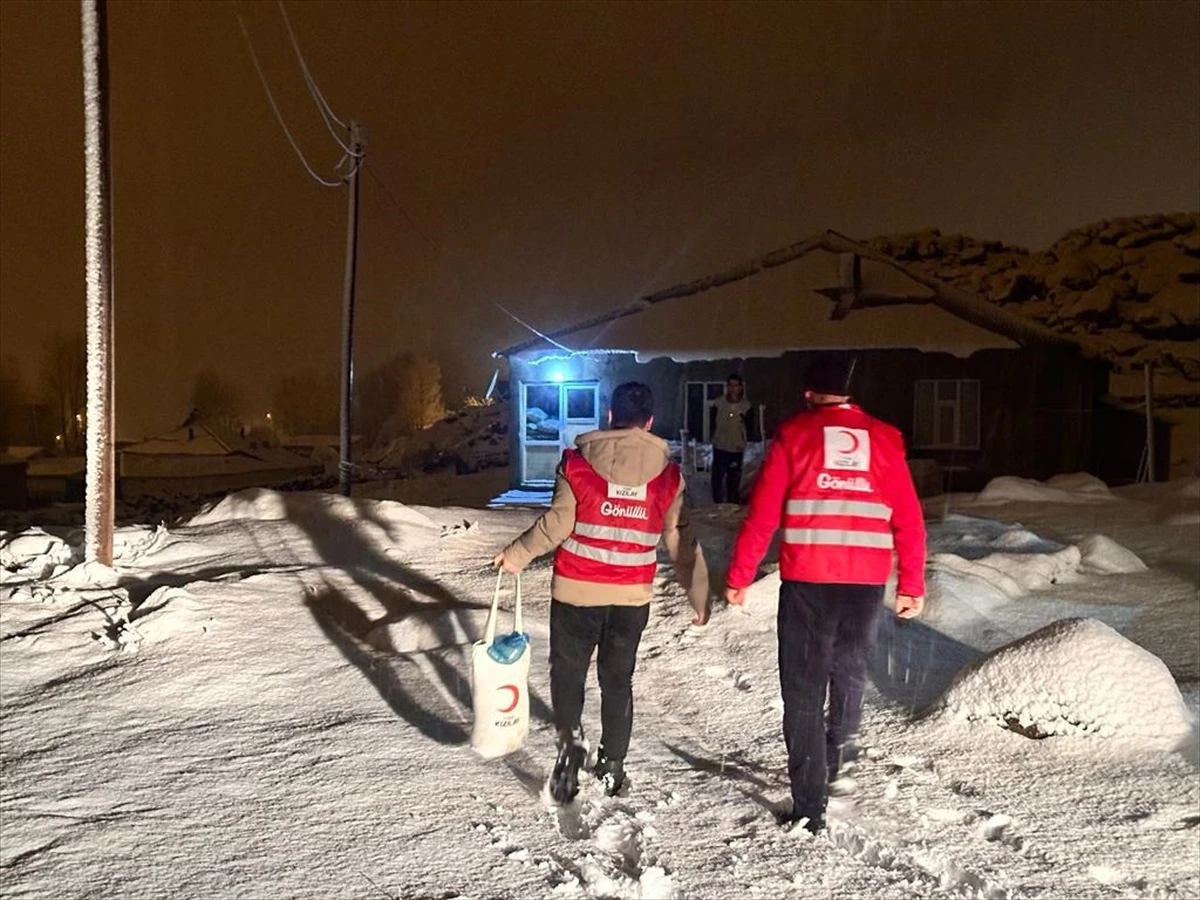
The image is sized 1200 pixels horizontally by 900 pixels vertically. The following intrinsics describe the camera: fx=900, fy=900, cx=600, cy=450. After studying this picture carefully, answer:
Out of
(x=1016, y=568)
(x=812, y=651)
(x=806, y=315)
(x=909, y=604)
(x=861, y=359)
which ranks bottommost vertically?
(x=1016, y=568)

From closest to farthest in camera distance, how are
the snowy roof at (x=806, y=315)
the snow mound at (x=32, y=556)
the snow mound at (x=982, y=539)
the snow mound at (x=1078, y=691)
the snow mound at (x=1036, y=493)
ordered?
the snow mound at (x=1078, y=691) < the snow mound at (x=32, y=556) < the snow mound at (x=982, y=539) < the snow mound at (x=1036, y=493) < the snowy roof at (x=806, y=315)

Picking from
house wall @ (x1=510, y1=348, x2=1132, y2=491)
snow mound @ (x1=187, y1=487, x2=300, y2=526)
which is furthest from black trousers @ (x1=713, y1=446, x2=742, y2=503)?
house wall @ (x1=510, y1=348, x2=1132, y2=491)

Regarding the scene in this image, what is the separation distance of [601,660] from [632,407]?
114 cm

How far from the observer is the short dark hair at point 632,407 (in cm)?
384

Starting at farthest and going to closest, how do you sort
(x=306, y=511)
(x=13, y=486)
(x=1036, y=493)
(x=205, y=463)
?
1. (x=205, y=463)
2. (x=13, y=486)
3. (x=1036, y=493)
4. (x=306, y=511)

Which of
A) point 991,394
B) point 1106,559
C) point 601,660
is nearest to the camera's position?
point 601,660

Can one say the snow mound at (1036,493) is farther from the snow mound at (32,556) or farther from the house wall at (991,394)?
the snow mound at (32,556)

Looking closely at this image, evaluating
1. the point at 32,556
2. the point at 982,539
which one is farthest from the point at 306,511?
the point at 982,539

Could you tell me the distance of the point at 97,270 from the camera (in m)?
8.02

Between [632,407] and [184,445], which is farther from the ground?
[632,407]

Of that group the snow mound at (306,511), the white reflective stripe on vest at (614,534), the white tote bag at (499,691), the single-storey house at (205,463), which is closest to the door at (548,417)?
the snow mound at (306,511)

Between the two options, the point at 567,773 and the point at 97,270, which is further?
the point at 97,270

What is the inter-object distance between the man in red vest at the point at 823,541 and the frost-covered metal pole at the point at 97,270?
6.60m

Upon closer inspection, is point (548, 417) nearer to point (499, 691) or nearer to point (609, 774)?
point (499, 691)
